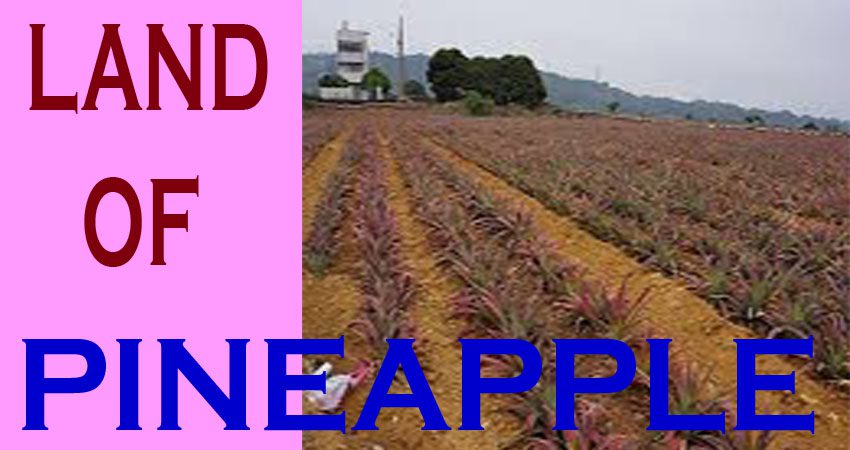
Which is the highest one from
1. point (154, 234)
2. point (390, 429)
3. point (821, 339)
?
point (154, 234)

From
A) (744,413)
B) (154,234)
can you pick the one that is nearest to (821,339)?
(744,413)

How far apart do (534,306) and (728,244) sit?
264 cm

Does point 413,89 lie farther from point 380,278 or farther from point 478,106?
point 380,278

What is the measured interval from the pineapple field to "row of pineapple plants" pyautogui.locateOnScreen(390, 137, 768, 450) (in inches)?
0.5

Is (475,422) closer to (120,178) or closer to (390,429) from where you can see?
(390,429)

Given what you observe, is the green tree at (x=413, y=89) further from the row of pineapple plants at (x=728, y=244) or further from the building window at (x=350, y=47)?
the row of pineapple plants at (x=728, y=244)

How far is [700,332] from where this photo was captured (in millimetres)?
5438

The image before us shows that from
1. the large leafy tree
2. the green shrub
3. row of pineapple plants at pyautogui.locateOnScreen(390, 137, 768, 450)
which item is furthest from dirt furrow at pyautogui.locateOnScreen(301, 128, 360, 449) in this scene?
the large leafy tree

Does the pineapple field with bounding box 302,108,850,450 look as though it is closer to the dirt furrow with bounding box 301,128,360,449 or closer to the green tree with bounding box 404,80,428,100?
the dirt furrow with bounding box 301,128,360,449

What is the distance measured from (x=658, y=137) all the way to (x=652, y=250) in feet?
64.3

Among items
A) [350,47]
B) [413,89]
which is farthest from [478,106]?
[350,47]

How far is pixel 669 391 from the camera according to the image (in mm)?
4434

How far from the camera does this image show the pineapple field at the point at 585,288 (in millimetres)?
4234

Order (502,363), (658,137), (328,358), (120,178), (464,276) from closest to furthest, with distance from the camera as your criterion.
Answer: (120,178) → (502,363) → (328,358) → (464,276) → (658,137)
